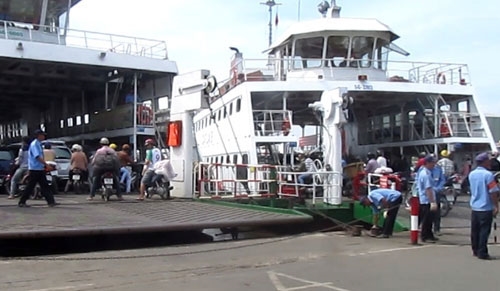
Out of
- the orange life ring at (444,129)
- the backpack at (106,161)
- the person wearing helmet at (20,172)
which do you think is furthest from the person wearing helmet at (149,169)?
the orange life ring at (444,129)

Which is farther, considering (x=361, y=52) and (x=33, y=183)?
(x=361, y=52)

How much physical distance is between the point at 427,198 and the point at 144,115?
52.2 feet

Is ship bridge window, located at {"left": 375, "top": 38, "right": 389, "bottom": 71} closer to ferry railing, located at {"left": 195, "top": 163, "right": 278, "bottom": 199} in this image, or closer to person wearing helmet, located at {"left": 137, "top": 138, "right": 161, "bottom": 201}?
ferry railing, located at {"left": 195, "top": 163, "right": 278, "bottom": 199}

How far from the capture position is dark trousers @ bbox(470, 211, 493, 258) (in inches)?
341

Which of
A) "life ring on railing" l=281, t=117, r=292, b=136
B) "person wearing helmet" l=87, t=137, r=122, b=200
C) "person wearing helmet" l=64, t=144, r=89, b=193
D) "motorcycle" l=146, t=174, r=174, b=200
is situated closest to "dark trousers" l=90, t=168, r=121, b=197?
"person wearing helmet" l=87, t=137, r=122, b=200

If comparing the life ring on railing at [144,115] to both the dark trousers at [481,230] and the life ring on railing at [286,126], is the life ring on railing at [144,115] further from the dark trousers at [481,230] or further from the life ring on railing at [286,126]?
the dark trousers at [481,230]

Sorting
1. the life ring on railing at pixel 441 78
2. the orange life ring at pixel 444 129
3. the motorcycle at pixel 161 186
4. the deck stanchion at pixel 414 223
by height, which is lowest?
the deck stanchion at pixel 414 223

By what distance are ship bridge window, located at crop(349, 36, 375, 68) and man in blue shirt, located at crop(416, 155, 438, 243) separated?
1158 centimetres

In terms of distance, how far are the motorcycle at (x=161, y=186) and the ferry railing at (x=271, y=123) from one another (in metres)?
4.01

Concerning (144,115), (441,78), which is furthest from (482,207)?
(144,115)

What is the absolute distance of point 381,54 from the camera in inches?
895

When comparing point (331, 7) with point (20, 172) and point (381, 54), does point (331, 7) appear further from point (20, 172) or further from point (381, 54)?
point (20, 172)

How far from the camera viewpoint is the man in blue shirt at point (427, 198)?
412 inches

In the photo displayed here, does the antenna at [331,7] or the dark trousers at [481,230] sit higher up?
the antenna at [331,7]
